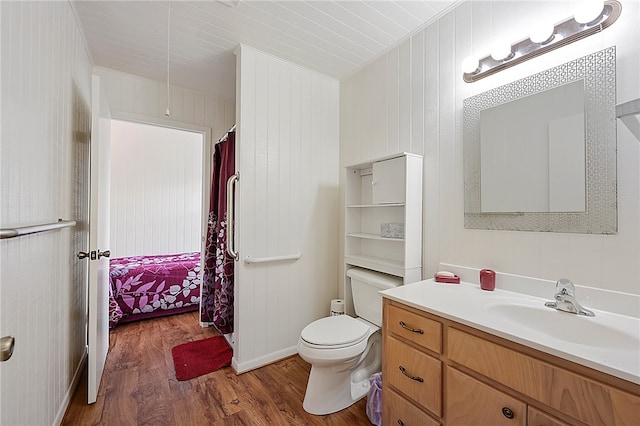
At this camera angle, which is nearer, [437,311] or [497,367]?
[497,367]

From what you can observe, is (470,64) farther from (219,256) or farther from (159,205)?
(159,205)

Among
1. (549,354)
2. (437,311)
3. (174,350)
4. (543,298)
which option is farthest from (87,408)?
(543,298)

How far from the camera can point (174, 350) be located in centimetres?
234

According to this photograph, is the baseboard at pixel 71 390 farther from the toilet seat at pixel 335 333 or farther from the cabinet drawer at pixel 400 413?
the cabinet drawer at pixel 400 413

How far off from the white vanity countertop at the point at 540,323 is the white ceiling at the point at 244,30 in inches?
66.9

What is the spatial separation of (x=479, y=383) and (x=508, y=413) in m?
0.11

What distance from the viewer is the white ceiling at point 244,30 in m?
1.72

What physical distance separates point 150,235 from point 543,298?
15.4 feet

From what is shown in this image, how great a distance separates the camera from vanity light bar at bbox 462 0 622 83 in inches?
45.3

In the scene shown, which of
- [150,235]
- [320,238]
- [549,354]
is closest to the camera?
[549,354]

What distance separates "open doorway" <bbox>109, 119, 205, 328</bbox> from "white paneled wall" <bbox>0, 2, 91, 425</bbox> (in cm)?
139

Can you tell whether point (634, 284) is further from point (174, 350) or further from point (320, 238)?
point (174, 350)

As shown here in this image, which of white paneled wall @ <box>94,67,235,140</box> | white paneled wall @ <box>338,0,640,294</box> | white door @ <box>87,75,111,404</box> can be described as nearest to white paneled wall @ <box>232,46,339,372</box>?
white paneled wall @ <box>338,0,640,294</box>

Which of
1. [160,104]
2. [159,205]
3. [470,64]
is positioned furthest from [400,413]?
[159,205]
